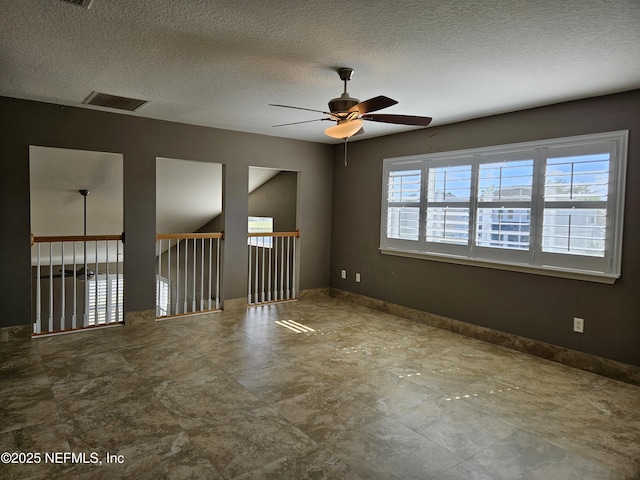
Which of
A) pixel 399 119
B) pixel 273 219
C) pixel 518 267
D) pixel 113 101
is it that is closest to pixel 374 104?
pixel 399 119

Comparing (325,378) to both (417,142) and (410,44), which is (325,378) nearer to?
(410,44)

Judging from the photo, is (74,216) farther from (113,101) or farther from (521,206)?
(521,206)

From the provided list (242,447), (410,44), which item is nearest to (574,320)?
(410,44)

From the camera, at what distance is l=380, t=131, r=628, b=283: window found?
3.55 metres

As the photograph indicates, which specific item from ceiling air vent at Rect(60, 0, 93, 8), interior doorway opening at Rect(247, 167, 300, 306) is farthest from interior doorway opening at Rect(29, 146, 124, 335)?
ceiling air vent at Rect(60, 0, 93, 8)

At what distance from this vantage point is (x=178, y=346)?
409 centimetres

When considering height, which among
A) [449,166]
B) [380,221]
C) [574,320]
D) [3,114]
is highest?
[3,114]

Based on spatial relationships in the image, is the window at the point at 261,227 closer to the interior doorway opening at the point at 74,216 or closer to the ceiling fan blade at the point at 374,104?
the interior doorway opening at the point at 74,216

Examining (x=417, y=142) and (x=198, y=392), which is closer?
(x=198, y=392)

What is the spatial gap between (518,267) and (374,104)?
2.50 m

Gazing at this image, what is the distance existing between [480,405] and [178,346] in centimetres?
284

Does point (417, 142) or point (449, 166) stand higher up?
point (417, 142)

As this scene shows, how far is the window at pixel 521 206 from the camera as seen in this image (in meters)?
3.55

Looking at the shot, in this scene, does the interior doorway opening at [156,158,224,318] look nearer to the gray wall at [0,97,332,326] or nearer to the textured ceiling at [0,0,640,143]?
the gray wall at [0,97,332,326]
